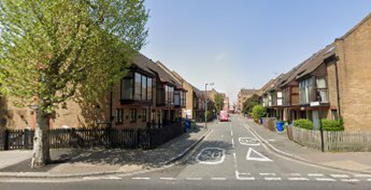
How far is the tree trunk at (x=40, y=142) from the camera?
9680 mm

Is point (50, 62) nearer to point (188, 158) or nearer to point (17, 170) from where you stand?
point (17, 170)

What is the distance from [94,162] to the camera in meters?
10.6

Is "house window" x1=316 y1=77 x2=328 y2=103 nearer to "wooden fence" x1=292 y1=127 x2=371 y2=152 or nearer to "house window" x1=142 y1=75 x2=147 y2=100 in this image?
"wooden fence" x1=292 y1=127 x2=371 y2=152

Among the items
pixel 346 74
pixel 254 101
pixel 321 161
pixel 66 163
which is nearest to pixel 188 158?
pixel 66 163

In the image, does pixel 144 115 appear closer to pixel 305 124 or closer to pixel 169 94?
pixel 169 94

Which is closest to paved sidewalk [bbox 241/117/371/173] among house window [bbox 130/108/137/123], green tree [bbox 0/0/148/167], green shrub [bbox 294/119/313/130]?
green shrub [bbox 294/119/313/130]

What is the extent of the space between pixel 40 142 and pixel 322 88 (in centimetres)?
2097

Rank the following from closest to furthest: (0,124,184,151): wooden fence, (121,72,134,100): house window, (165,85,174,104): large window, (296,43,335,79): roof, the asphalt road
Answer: the asphalt road < (0,124,184,151): wooden fence < (121,72,134,100): house window < (296,43,335,79): roof < (165,85,174,104): large window

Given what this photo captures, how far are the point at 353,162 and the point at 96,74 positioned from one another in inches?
537

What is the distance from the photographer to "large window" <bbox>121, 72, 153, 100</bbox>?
17.0 meters

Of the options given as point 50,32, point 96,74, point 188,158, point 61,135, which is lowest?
point 188,158

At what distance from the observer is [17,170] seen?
923 cm

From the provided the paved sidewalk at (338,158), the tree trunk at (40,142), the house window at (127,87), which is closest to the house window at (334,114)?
the paved sidewalk at (338,158)

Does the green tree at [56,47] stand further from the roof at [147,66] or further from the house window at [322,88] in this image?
the house window at [322,88]
